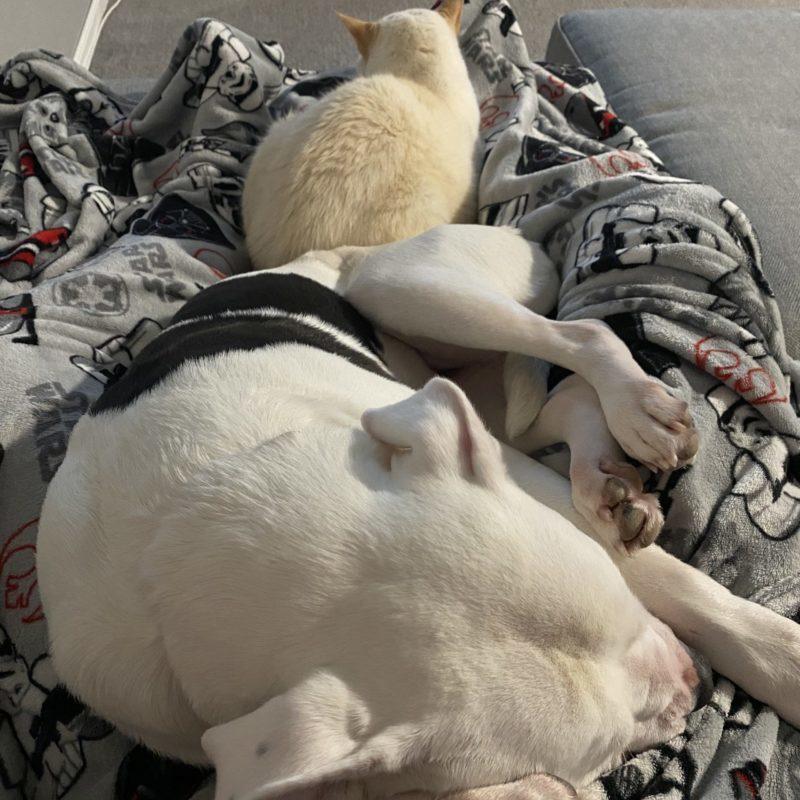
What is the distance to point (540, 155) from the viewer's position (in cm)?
184

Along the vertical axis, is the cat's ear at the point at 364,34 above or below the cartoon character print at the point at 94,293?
above

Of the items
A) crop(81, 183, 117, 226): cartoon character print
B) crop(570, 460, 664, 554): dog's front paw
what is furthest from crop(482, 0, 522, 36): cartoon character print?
crop(570, 460, 664, 554): dog's front paw

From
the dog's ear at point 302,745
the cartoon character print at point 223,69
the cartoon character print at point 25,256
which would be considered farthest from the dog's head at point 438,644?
the cartoon character print at point 223,69

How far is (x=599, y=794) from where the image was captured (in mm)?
921

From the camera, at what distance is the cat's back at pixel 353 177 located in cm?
171

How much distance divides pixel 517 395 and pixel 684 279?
350 mm

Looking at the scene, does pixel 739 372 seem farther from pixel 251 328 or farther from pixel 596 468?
pixel 251 328

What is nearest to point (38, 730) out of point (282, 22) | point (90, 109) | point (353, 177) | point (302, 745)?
point (302, 745)

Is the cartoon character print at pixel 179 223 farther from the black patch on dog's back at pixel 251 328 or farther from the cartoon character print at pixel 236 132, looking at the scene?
the black patch on dog's back at pixel 251 328

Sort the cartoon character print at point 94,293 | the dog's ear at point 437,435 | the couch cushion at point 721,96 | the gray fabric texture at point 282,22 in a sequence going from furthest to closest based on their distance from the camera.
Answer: the gray fabric texture at point 282,22 < the couch cushion at point 721,96 < the cartoon character print at point 94,293 < the dog's ear at point 437,435

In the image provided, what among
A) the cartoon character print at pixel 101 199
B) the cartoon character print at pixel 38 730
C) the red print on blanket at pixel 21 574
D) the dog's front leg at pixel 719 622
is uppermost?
the dog's front leg at pixel 719 622

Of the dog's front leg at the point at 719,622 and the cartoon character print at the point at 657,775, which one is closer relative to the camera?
the cartoon character print at the point at 657,775

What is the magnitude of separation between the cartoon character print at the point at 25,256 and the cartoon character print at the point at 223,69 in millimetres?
681

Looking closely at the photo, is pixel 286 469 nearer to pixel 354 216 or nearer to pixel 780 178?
pixel 354 216
